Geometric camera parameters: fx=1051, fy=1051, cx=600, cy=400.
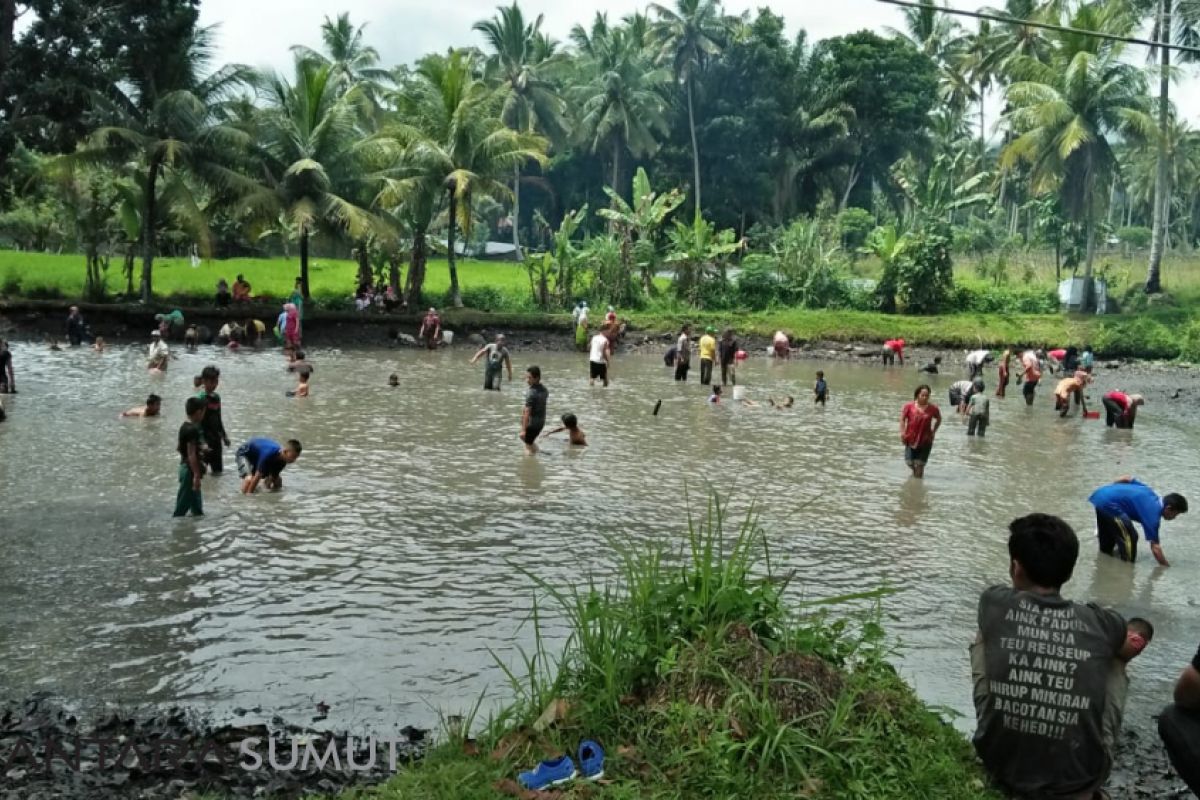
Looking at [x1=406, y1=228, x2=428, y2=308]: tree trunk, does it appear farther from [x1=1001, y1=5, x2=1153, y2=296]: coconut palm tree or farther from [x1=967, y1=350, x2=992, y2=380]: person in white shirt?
[x1=1001, y1=5, x2=1153, y2=296]: coconut palm tree

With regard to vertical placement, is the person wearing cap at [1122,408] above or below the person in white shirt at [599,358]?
below

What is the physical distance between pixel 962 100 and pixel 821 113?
1312 cm

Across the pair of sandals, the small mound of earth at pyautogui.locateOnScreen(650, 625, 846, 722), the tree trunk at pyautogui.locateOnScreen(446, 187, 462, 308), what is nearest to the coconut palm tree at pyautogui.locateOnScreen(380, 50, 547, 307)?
the tree trunk at pyautogui.locateOnScreen(446, 187, 462, 308)

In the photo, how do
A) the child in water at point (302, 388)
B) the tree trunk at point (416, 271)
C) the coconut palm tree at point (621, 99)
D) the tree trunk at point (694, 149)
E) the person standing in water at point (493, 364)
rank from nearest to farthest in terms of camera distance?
the child in water at point (302, 388) → the person standing in water at point (493, 364) → the tree trunk at point (416, 271) → the coconut palm tree at point (621, 99) → the tree trunk at point (694, 149)

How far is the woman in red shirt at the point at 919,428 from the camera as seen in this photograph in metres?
14.3

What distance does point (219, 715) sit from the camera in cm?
648

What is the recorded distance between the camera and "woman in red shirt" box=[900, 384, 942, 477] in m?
14.3

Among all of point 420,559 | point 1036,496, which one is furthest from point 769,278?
point 420,559

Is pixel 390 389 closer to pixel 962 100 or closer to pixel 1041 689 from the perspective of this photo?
pixel 1041 689

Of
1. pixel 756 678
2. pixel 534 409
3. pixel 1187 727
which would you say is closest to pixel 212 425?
pixel 534 409

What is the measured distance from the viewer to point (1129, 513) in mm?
10180

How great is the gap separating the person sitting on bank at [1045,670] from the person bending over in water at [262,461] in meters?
9.35

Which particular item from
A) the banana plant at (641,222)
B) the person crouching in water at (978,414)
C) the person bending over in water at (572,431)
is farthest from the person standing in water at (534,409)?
the banana plant at (641,222)

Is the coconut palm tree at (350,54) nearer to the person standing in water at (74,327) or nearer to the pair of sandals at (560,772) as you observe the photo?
the person standing in water at (74,327)
